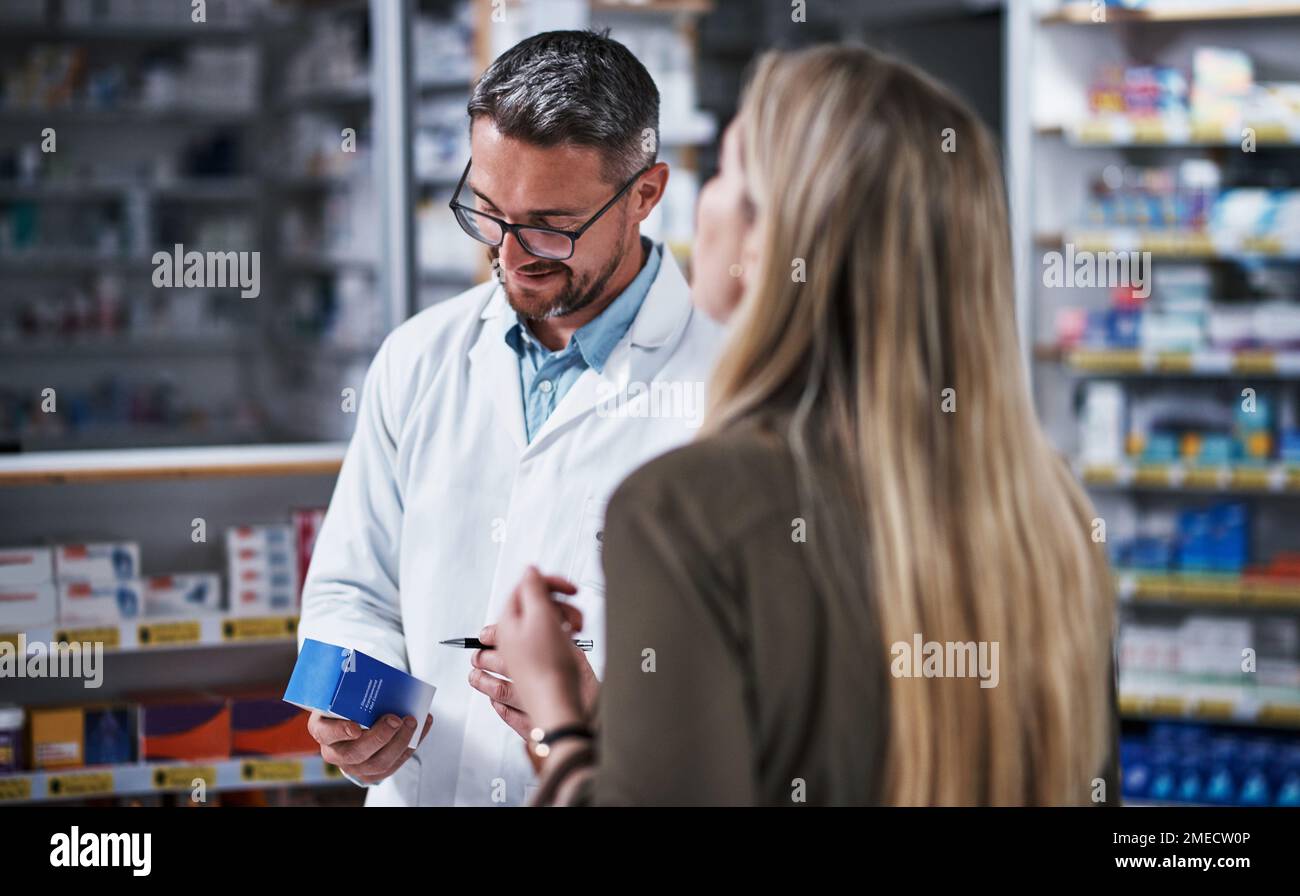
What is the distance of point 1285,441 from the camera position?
393 cm

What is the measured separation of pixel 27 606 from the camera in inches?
96.2

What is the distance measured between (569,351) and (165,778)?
1.26m

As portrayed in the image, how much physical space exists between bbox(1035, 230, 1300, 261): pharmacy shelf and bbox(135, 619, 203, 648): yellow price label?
9.29 feet

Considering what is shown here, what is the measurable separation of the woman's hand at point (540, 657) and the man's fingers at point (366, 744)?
0.52 metres

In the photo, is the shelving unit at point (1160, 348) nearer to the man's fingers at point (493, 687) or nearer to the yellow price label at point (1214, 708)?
the yellow price label at point (1214, 708)

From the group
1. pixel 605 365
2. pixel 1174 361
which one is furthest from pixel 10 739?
pixel 1174 361

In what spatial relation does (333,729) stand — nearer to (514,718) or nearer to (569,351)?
(514,718)

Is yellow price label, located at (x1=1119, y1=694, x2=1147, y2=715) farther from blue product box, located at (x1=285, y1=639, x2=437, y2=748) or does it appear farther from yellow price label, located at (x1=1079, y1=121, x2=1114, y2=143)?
blue product box, located at (x1=285, y1=639, x2=437, y2=748)

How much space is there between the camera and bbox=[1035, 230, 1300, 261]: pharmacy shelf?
3822mm

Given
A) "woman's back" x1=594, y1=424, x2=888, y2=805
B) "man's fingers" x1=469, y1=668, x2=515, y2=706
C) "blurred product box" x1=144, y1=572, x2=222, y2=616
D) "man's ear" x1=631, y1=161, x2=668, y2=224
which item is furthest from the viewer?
"blurred product box" x1=144, y1=572, x2=222, y2=616

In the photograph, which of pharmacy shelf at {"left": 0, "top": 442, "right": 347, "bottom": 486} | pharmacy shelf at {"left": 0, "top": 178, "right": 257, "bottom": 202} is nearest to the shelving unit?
pharmacy shelf at {"left": 0, "top": 442, "right": 347, "bottom": 486}

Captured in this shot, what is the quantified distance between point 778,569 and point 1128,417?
3298 mm

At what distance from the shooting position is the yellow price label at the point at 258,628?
2.54m

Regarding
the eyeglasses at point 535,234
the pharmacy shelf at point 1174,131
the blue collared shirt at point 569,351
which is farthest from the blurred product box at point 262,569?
the pharmacy shelf at point 1174,131
